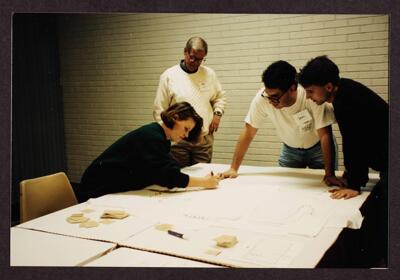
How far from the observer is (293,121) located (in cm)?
238

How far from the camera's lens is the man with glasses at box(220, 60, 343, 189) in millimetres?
2139

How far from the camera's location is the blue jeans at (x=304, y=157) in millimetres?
2557

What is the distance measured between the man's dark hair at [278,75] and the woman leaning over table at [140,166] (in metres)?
0.47

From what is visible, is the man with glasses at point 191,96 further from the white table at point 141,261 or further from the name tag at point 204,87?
the white table at point 141,261

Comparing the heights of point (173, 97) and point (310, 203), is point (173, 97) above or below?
above

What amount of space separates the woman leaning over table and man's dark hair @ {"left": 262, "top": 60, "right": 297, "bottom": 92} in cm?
47

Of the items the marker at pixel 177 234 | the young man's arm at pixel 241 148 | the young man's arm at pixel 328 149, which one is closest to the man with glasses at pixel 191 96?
the young man's arm at pixel 241 148

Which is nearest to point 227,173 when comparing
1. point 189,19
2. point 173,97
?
point 173,97

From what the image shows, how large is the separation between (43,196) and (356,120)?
5.35ft

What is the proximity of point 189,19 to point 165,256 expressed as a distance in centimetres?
333

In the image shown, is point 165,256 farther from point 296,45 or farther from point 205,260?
point 296,45

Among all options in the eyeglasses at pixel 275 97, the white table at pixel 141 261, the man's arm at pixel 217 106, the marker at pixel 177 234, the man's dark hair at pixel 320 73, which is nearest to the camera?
the white table at pixel 141 261

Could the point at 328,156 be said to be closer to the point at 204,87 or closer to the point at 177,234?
the point at 177,234

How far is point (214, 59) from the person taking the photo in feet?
13.2
